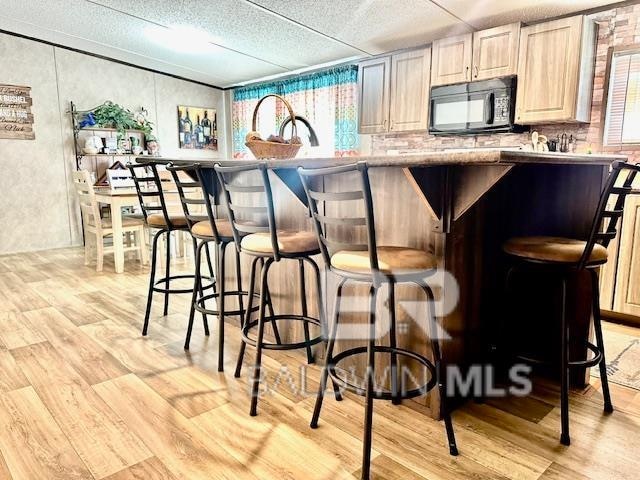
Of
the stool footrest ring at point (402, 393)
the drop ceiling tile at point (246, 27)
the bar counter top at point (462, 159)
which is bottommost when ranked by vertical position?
the stool footrest ring at point (402, 393)

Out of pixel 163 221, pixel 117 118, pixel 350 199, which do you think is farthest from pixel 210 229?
pixel 117 118

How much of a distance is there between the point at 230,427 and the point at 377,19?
344 centimetres

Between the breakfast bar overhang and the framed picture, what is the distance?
5.07 meters

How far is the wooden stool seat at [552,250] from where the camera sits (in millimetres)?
1611

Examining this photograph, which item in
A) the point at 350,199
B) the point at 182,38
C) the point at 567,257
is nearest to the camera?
the point at 350,199

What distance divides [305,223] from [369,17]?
2.43 m

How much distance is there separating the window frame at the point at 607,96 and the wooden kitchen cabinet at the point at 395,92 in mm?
1381

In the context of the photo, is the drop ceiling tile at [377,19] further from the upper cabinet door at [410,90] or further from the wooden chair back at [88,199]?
the wooden chair back at [88,199]

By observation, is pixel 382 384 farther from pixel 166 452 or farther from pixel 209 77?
pixel 209 77

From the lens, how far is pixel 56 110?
5.52m

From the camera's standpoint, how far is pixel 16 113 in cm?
521

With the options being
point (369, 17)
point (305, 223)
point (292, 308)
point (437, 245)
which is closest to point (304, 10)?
point (369, 17)

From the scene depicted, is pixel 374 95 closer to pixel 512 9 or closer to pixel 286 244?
pixel 512 9

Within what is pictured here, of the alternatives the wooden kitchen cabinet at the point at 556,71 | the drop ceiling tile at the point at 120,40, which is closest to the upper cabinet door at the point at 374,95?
the wooden kitchen cabinet at the point at 556,71
